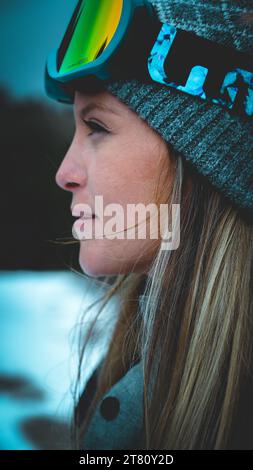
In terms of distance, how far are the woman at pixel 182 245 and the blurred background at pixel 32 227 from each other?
0.65 metres

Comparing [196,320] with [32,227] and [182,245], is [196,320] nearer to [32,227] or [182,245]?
[182,245]

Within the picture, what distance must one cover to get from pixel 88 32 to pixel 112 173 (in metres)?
0.33

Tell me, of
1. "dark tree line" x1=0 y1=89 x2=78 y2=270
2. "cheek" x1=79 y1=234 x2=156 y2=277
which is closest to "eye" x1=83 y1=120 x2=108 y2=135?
"cheek" x1=79 y1=234 x2=156 y2=277

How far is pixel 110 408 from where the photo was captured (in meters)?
0.99

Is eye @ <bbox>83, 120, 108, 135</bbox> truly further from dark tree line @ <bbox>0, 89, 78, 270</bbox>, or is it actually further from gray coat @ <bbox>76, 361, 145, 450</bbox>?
dark tree line @ <bbox>0, 89, 78, 270</bbox>

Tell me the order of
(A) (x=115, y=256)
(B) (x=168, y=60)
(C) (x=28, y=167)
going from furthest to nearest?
(C) (x=28, y=167)
(A) (x=115, y=256)
(B) (x=168, y=60)

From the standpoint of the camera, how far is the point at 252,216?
0.94 m

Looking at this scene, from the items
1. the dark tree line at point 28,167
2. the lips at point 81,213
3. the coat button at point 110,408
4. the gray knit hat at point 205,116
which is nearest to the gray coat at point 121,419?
the coat button at point 110,408

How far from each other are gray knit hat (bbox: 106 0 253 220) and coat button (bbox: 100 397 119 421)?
522 mm

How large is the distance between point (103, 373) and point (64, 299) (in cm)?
113

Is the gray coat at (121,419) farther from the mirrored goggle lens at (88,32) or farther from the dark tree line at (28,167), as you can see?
the dark tree line at (28,167)

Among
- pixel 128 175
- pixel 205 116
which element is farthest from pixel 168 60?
pixel 128 175

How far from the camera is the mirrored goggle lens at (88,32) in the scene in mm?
932
